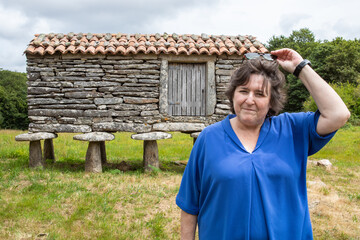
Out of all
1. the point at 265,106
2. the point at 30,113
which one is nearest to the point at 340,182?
the point at 265,106

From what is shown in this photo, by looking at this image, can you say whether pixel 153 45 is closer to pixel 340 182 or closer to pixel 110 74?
pixel 110 74

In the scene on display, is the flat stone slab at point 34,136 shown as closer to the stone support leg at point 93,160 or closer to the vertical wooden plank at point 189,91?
the stone support leg at point 93,160

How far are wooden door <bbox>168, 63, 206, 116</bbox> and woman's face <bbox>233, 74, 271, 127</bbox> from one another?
6127 millimetres

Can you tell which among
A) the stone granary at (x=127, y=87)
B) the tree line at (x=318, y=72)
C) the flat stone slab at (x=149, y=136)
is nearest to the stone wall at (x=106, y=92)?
the stone granary at (x=127, y=87)

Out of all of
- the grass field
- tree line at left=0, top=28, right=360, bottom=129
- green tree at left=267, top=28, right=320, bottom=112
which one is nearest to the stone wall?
the grass field

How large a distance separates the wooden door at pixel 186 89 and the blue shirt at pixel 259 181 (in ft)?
20.2

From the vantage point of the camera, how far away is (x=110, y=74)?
7996 millimetres

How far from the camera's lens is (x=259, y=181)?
5.64 ft

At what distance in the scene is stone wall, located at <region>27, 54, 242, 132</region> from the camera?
26.1ft

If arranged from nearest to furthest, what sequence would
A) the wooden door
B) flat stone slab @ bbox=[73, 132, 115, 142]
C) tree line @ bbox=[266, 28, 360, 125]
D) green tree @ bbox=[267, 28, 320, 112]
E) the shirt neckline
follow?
the shirt neckline
flat stone slab @ bbox=[73, 132, 115, 142]
the wooden door
tree line @ bbox=[266, 28, 360, 125]
green tree @ bbox=[267, 28, 320, 112]

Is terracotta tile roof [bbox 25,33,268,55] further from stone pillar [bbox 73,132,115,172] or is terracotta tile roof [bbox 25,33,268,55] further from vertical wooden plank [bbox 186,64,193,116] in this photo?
stone pillar [bbox 73,132,115,172]

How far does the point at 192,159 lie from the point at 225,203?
1.12ft

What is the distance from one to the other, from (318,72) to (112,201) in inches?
995

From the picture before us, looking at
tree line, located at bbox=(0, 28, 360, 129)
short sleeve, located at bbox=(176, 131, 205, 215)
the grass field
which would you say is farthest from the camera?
tree line, located at bbox=(0, 28, 360, 129)
